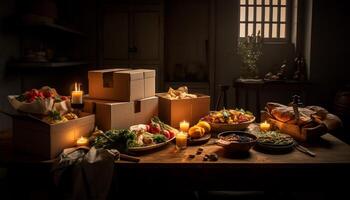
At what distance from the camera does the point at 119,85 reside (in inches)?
87.7

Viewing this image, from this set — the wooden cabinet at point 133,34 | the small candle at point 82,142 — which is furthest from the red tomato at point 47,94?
the wooden cabinet at point 133,34

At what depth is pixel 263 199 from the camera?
236 cm

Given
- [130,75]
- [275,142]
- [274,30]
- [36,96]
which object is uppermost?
[274,30]

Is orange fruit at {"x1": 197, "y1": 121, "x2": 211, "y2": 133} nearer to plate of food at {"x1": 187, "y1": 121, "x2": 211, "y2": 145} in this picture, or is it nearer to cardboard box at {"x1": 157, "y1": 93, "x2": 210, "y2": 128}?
plate of food at {"x1": 187, "y1": 121, "x2": 211, "y2": 145}

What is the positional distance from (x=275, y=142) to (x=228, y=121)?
0.41 meters

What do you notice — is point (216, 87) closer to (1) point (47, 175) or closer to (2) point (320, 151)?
(2) point (320, 151)

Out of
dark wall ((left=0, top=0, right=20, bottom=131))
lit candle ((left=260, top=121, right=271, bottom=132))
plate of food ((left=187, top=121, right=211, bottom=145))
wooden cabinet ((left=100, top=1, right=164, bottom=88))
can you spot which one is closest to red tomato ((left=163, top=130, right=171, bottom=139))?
plate of food ((left=187, top=121, right=211, bottom=145))

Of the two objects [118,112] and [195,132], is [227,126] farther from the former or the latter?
[118,112]

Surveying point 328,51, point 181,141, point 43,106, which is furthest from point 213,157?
point 328,51

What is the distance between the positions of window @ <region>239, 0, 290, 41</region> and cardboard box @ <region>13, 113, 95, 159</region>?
160 inches

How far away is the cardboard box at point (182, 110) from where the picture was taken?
2354mm

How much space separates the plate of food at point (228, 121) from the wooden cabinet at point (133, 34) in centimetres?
266

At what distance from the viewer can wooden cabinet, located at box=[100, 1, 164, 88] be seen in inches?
193

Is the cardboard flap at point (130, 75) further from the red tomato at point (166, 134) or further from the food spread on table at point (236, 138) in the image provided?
the food spread on table at point (236, 138)
